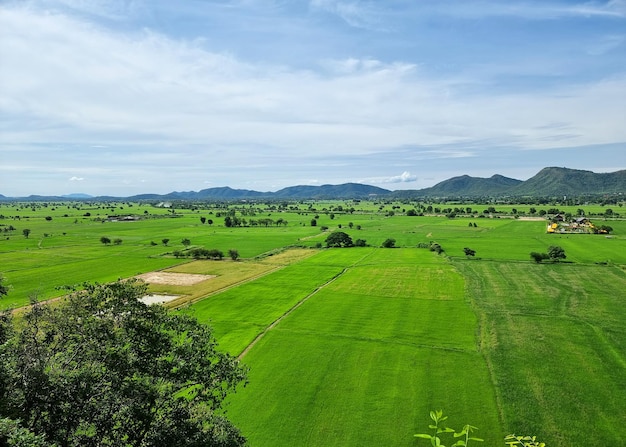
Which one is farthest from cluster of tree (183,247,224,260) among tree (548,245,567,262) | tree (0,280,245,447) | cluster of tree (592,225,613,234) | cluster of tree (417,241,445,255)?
cluster of tree (592,225,613,234)

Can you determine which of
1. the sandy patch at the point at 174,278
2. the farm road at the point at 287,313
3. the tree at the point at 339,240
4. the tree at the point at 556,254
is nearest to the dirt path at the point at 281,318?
the farm road at the point at 287,313

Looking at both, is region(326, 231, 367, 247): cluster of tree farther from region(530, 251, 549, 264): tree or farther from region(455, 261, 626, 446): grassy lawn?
region(455, 261, 626, 446): grassy lawn

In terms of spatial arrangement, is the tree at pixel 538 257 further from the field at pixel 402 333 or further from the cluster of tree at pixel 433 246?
the cluster of tree at pixel 433 246

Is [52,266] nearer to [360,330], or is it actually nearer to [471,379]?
[360,330]

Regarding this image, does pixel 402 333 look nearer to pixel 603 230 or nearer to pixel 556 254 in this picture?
pixel 556 254

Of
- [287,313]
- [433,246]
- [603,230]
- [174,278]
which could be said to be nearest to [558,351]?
[287,313]

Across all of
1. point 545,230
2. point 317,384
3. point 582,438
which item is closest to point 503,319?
point 582,438
